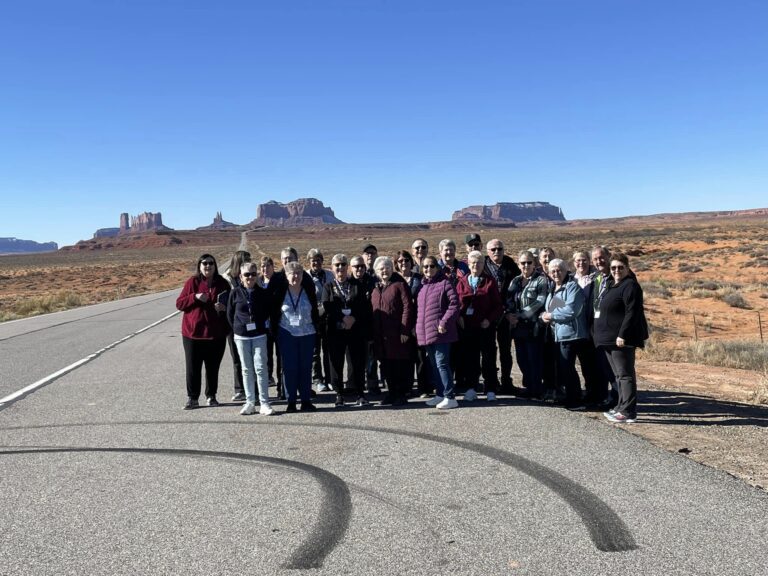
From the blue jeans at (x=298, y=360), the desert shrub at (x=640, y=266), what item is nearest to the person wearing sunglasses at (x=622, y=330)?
the blue jeans at (x=298, y=360)

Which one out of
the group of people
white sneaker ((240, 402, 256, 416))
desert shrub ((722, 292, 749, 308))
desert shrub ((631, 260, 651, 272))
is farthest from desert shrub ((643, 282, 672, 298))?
white sneaker ((240, 402, 256, 416))

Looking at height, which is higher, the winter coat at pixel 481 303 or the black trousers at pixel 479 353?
the winter coat at pixel 481 303

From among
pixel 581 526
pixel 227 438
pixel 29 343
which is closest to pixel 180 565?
pixel 581 526

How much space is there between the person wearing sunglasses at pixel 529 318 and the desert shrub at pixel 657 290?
17731 mm

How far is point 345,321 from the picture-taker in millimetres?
7871

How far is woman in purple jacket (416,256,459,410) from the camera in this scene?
757 centimetres

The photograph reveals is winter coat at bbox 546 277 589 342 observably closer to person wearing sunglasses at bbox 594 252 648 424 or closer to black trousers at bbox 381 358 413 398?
person wearing sunglasses at bbox 594 252 648 424

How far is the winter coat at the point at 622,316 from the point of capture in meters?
6.55

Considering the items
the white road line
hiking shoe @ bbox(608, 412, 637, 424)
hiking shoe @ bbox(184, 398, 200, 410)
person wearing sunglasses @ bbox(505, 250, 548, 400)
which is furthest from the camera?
the white road line

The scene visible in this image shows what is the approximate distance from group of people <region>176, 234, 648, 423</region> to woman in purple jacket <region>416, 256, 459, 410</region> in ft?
0.04

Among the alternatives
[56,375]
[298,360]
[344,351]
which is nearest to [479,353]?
[344,351]

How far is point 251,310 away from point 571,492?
408 centimetres

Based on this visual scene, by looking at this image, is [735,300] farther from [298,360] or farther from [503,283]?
[298,360]

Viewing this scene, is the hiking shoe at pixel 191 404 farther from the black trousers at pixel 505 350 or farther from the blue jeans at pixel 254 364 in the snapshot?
the black trousers at pixel 505 350
